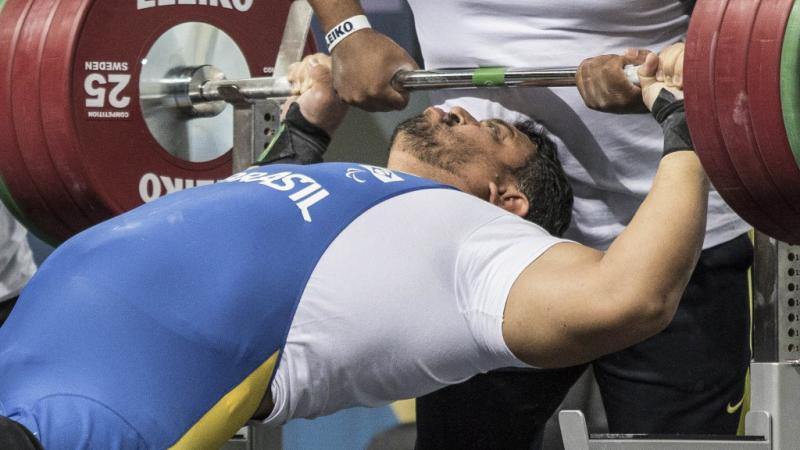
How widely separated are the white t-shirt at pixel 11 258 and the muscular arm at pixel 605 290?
1.48m

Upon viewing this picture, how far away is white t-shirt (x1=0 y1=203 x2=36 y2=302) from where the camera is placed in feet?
8.90

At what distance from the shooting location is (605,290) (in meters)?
1.52

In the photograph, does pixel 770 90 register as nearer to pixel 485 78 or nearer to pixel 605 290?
pixel 605 290

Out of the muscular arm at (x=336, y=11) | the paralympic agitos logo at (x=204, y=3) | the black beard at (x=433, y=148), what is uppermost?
the paralympic agitos logo at (x=204, y=3)

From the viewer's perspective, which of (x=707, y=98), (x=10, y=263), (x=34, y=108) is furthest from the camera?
(x=10, y=263)

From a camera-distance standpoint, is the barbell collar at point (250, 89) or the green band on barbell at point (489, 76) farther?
the barbell collar at point (250, 89)

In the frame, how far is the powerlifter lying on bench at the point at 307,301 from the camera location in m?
1.46

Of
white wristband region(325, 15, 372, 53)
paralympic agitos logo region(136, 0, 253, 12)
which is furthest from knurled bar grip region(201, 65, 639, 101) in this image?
paralympic agitos logo region(136, 0, 253, 12)

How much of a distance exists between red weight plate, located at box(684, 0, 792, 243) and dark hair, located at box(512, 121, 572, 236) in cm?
40

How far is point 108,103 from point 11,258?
56 centimetres

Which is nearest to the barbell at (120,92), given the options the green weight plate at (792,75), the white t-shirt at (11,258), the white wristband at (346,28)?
the white wristband at (346,28)

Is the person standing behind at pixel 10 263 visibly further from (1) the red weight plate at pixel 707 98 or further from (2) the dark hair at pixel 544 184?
(1) the red weight plate at pixel 707 98

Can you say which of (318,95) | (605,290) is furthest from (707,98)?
(318,95)

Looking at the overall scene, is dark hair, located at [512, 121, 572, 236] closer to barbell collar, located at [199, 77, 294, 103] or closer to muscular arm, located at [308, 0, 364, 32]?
muscular arm, located at [308, 0, 364, 32]
